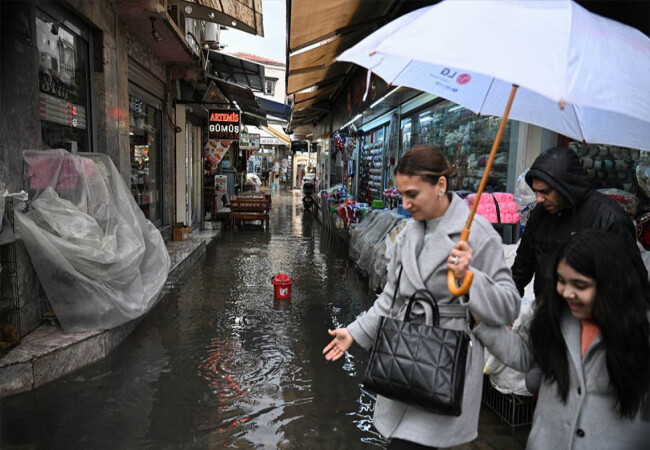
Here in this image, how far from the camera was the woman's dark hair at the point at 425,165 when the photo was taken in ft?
6.46

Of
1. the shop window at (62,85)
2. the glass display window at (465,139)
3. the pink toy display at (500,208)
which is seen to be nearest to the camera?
the pink toy display at (500,208)

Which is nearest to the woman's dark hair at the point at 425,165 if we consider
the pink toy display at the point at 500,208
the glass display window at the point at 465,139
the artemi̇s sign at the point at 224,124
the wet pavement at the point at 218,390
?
the wet pavement at the point at 218,390

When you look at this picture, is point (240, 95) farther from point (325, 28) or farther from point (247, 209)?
A: point (325, 28)

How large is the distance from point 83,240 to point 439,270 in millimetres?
3533

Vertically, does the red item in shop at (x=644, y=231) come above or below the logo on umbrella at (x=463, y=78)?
below

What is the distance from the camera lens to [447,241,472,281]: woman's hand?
1.77m

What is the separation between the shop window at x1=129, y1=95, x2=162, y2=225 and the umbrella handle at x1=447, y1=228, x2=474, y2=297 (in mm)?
7505

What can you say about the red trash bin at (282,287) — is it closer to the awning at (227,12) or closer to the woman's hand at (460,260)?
the awning at (227,12)

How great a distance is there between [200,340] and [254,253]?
5225 millimetres

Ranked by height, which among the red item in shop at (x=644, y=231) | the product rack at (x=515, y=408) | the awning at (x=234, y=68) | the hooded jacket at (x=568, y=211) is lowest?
the product rack at (x=515, y=408)

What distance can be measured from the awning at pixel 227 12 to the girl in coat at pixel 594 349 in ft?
22.1

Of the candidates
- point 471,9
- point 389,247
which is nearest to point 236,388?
point 389,247

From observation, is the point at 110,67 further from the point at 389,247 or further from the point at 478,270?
the point at 478,270

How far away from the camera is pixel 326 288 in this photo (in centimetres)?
745
